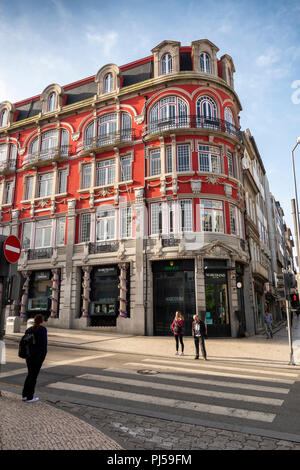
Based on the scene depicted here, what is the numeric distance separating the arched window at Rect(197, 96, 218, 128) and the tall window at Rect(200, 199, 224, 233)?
595cm

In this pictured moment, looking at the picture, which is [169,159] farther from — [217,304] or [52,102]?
[52,102]

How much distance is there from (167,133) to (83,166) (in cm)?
772

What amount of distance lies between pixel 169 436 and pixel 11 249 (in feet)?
15.2

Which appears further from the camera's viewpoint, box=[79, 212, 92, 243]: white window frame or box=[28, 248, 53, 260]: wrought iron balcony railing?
box=[28, 248, 53, 260]: wrought iron balcony railing

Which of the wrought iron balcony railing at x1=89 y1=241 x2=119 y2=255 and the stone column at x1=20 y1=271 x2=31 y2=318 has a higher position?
the wrought iron balcony railing at x1=89 y1=241 x2=119 y2=255

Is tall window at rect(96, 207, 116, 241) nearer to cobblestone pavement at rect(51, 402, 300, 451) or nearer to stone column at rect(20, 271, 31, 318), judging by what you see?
stone column at rect(20, 271, 31, 318)

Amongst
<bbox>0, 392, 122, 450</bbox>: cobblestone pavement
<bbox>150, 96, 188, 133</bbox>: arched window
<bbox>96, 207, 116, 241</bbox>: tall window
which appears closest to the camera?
<bbox>0, 392, 122, 450</bbox>: cobblestone pavement

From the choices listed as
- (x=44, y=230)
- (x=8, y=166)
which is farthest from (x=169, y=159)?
(x=8, y=166)

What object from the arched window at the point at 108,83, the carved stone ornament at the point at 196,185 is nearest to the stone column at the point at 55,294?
the carved stone ornament at the point at 196,185

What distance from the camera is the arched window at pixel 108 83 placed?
1043 inches

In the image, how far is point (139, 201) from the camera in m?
22.6

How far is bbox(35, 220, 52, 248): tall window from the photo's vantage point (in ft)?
84.5

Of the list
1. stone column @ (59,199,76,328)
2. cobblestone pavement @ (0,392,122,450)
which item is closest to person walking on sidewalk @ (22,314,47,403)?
cobblestone pavement @ (0,392,122,450)

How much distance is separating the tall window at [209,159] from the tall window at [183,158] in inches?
33.4
